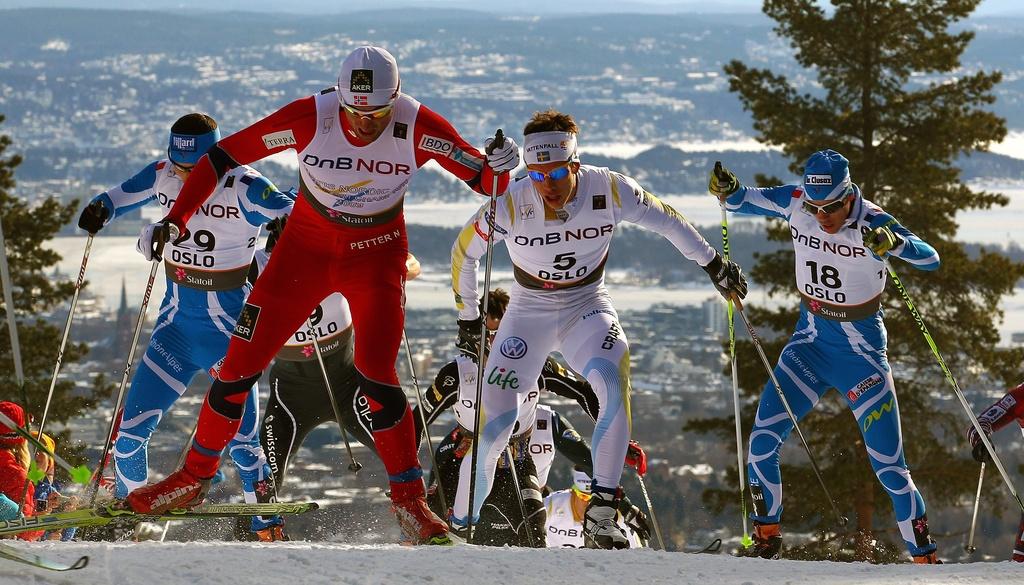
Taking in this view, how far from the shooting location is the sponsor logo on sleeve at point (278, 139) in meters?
6.47

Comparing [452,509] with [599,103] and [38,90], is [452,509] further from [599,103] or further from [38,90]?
[38,90]

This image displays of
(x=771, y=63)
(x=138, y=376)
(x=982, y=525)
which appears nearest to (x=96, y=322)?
(x=982, y=525)

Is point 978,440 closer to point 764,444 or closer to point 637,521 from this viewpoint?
point 764,444

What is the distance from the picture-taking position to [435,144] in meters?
6.55

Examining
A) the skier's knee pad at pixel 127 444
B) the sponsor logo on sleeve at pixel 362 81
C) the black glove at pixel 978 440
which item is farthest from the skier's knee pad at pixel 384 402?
the black glove at pixel 978 440

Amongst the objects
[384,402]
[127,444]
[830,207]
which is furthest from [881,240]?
[127,444]

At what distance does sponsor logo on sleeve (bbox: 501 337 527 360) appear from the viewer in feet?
24.2

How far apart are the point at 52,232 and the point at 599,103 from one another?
120 meters

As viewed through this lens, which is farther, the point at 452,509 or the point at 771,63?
the point at 771,63

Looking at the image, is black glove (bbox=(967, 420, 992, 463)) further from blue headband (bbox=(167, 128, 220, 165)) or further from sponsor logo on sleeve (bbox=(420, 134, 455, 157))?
blue headband (bbox=(167, 128, 220, 165))

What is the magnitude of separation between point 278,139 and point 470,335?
7.13 ft

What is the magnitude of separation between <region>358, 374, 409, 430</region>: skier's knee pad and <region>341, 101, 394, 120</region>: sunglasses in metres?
1.31

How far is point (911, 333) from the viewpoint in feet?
75.1

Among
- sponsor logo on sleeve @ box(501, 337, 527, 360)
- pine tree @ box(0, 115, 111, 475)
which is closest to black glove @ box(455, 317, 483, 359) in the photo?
sponsor logo on sleeve @ box(501, 337, 527, 360)
